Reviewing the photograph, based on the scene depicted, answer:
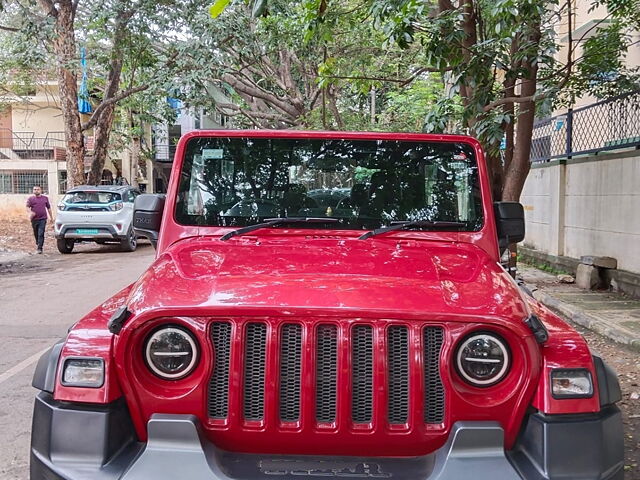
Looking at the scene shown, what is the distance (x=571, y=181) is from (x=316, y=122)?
9011 mm

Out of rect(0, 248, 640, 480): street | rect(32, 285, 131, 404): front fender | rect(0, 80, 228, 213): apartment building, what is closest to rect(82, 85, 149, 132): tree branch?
rect(0, 248, 640, 480): street

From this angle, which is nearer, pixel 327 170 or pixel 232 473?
pixel 232 473

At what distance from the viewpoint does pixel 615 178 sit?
30.0ft

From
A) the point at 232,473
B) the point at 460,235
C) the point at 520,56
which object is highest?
the point at 520,56

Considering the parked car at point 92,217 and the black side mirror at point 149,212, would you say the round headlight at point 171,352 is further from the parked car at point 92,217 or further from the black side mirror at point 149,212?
the parked car at point 92,217

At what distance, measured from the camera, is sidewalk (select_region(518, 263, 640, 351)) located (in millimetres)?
6621

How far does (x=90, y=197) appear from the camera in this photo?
1540 centimetres

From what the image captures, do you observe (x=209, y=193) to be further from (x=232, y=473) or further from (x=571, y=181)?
(x=571, y=181)

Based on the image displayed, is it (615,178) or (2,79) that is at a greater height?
(2,79)

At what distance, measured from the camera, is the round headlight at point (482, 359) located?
2.20 metres

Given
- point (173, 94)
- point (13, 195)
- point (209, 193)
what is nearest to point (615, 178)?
point (209, 193)

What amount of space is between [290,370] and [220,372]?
0.24 meters

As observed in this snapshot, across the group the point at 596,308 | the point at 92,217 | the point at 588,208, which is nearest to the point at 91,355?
the point at 596,308

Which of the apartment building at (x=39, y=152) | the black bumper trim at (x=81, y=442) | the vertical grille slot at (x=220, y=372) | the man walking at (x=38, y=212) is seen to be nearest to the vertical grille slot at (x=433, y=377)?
the vertical grille slot at (x=220, y=372)
